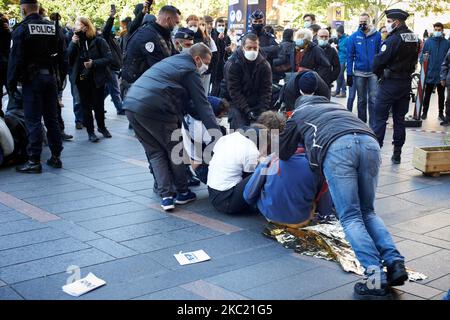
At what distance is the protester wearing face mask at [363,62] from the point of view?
10867 mm

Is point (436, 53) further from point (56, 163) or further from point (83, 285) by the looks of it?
point (83, 285)

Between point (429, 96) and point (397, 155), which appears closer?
point (397, 155)

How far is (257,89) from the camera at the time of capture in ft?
27.5

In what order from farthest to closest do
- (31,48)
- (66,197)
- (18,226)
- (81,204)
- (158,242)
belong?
(31,48) < (66,197) < (81,204) < (18,226) < (158,242)

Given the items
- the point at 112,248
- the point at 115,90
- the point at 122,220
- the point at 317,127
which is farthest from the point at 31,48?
the point at 115,90

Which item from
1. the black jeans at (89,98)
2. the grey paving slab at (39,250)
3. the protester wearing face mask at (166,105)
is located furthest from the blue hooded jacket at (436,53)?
the grey paving slab at (39,250)

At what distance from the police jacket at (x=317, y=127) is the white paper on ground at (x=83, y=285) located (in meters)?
1.66

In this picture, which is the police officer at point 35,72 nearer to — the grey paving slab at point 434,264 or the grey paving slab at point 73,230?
the grey paving slab at point 73,230

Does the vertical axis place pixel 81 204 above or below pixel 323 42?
below

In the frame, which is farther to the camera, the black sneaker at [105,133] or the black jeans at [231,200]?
the black sneaker at [105,133]

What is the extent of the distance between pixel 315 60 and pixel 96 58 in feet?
11.4

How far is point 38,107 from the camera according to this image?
25.4 ft

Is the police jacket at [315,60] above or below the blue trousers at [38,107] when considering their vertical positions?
above
